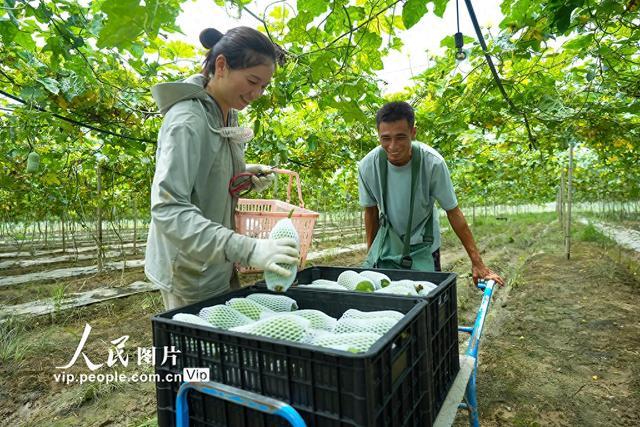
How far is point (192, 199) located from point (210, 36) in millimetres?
702

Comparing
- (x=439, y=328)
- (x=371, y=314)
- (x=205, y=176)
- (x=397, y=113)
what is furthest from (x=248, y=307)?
(x=397, y=113)

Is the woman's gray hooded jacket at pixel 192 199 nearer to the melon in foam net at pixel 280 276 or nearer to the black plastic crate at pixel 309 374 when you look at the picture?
the melon in foam net at pixel 280 276

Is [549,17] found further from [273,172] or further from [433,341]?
[433,341]

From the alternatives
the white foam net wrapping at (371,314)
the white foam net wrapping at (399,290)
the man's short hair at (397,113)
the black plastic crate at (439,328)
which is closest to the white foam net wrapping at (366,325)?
the white foam net wrapping at (371,314)

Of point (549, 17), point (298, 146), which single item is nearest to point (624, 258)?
point (298, 146)

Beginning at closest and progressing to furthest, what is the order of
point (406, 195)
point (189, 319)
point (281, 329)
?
point (281, 329), point (189, 319), point (406, 195)

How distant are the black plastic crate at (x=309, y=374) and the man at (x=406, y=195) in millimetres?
1225

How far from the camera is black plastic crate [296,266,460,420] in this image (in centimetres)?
124

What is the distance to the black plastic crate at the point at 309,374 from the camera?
2.60 ft

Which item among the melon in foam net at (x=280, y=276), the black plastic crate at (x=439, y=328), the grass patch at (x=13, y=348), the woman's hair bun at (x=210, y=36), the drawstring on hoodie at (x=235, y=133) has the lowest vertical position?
the grass patch at (x=13, y=348)

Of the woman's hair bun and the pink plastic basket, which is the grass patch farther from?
the woman's hair bun

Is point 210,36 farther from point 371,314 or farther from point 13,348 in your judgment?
point 13,348

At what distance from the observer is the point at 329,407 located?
0.82 meters

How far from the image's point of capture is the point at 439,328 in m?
1.32
